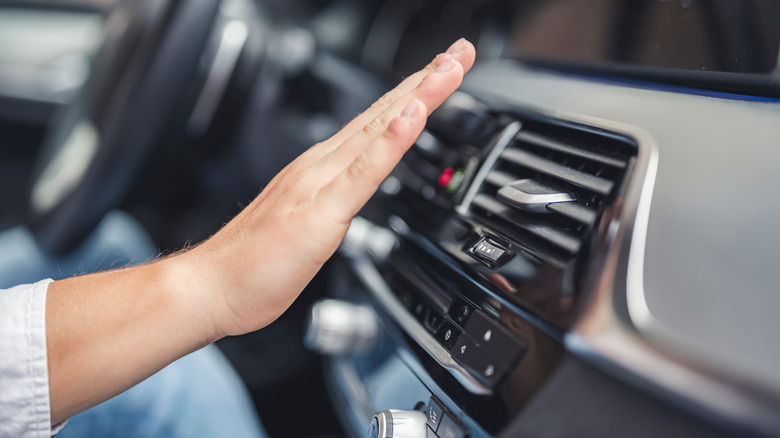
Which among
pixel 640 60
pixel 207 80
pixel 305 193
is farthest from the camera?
pixel 207 80

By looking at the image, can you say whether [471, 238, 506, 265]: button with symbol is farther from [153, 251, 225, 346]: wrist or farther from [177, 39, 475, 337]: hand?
[153, 251, 225, 346]: wrist

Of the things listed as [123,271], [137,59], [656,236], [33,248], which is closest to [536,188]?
[656,236]

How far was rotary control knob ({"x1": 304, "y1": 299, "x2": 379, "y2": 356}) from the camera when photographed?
0.77 metres

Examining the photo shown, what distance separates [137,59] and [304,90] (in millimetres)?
332

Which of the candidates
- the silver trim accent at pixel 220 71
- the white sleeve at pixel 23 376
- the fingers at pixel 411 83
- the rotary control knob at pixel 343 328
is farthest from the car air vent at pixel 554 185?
the silver trim accent at pixel 220 71

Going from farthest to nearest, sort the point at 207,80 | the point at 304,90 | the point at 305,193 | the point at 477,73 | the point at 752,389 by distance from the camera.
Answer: the point at 304,90
the point at 207,80
the point at 477,73
the point at 305,193
the point at 752,389

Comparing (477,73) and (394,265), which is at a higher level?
(477,73)

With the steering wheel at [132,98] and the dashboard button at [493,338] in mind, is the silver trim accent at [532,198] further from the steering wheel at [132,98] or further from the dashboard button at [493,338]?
the steering wheel at [132,98]

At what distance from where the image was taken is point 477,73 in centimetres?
76

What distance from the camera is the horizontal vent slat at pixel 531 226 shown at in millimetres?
467

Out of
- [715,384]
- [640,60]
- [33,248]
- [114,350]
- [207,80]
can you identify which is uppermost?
[640,60]

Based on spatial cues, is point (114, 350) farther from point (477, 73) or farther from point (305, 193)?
point (477, 73)

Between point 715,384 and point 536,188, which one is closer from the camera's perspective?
point 715,384

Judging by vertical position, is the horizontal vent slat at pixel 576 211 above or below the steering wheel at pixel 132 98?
above
